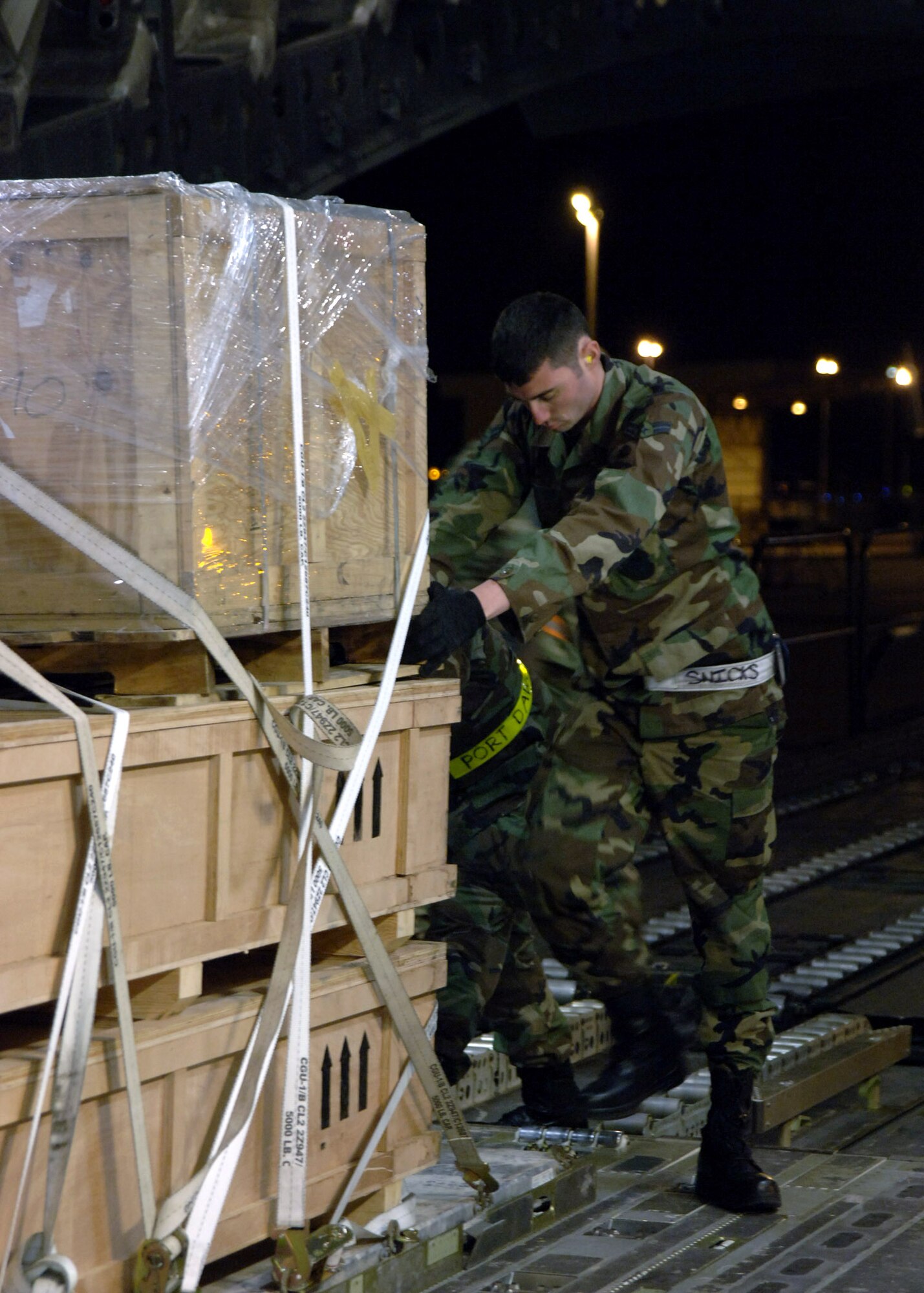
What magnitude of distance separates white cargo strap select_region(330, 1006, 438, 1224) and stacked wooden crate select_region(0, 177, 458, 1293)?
0.04 meters

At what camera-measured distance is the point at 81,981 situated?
9.89ft

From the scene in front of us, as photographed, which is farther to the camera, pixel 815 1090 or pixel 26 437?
pixel 815 1090

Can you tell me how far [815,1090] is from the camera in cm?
558

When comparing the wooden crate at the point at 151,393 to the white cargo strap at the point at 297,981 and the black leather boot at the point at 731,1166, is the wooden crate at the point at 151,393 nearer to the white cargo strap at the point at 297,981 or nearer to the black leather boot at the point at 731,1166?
the white cargo strap at the point at 297,981

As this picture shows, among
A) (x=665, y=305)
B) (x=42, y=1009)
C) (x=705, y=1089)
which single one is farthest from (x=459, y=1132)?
(x=665, y=305)

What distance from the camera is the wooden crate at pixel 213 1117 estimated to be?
3090mm

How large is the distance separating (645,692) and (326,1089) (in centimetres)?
179

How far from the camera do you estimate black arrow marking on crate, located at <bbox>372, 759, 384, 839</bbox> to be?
3758mm

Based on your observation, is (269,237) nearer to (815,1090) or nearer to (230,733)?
(230,733)

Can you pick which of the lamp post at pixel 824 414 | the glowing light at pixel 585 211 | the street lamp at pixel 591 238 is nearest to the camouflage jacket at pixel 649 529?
the glowing light at pixel 585 211

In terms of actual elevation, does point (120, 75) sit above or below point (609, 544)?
above

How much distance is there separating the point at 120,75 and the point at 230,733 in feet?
22.9

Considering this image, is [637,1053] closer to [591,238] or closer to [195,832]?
[195,832]

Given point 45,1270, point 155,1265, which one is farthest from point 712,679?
point 45,1270
